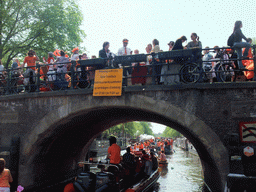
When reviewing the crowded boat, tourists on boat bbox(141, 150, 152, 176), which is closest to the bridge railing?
the crowded boat

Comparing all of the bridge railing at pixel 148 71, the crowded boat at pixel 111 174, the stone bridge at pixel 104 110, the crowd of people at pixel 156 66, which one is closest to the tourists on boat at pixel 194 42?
the crowd of people at pixel 156 66

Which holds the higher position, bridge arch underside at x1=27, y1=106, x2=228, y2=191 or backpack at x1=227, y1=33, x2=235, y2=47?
backpack at x1=227, y1=33, x2=235, y2=47

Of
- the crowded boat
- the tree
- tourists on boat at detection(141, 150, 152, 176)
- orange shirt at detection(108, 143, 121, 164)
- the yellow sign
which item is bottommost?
tourists on boat at detection(141, 150, 152, 176)

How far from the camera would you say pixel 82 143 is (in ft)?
44.8

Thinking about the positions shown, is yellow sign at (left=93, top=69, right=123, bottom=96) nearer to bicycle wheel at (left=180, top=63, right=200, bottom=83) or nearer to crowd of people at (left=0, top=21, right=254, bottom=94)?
crowd of people at (left=0, top=21, right=254, bottom=94)

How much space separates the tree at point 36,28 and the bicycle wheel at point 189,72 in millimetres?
13022

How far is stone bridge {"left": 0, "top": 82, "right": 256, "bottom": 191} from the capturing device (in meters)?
7.33

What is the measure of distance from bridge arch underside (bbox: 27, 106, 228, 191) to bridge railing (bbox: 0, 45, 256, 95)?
3.87 feet

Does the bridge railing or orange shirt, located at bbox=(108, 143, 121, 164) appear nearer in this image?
orange shirt, located at bbox=(108, 143, 121, 164)

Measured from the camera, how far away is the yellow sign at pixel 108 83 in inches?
335

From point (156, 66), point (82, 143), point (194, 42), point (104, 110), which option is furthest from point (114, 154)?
point (82, 143)

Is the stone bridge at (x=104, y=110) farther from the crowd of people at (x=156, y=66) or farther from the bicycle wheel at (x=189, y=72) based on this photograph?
the crowd of people at (x=156, y=66)

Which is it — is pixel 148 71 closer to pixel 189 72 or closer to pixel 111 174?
pixel 189 72

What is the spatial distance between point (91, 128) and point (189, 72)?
22.2 feet
